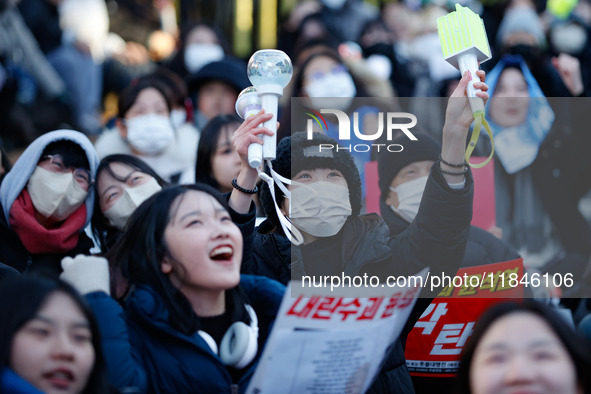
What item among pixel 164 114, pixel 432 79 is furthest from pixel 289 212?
pixel 432 79

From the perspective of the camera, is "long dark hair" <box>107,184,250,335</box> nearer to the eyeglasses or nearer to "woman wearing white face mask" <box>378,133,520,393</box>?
"woman wearing white face mask" <box>378,133,520,393</box>

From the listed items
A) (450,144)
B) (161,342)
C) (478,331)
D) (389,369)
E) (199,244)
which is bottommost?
(389,369)

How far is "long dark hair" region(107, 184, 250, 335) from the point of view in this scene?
2320mm

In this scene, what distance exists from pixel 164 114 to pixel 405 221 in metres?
2.37

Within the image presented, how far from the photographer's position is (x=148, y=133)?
180 inches

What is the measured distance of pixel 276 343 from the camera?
200 centimetres

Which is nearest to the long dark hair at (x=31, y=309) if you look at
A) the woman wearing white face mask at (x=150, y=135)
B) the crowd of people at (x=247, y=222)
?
the crowd of people at (x=247, y=222)

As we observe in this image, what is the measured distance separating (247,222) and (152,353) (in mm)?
687

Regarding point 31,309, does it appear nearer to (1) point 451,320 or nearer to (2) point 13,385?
(2) point 13,385

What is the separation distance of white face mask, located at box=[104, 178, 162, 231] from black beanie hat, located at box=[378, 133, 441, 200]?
125 centimetres

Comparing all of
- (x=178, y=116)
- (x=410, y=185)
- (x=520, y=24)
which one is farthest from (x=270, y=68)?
(x=520, y=24)

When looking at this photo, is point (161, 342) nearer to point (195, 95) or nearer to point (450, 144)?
point (450, 144)

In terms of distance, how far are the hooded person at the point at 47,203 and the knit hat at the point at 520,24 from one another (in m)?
4.83

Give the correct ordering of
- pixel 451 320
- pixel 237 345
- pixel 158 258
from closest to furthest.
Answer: pixel 237 345, pixel 158 258, pixel 451 320
